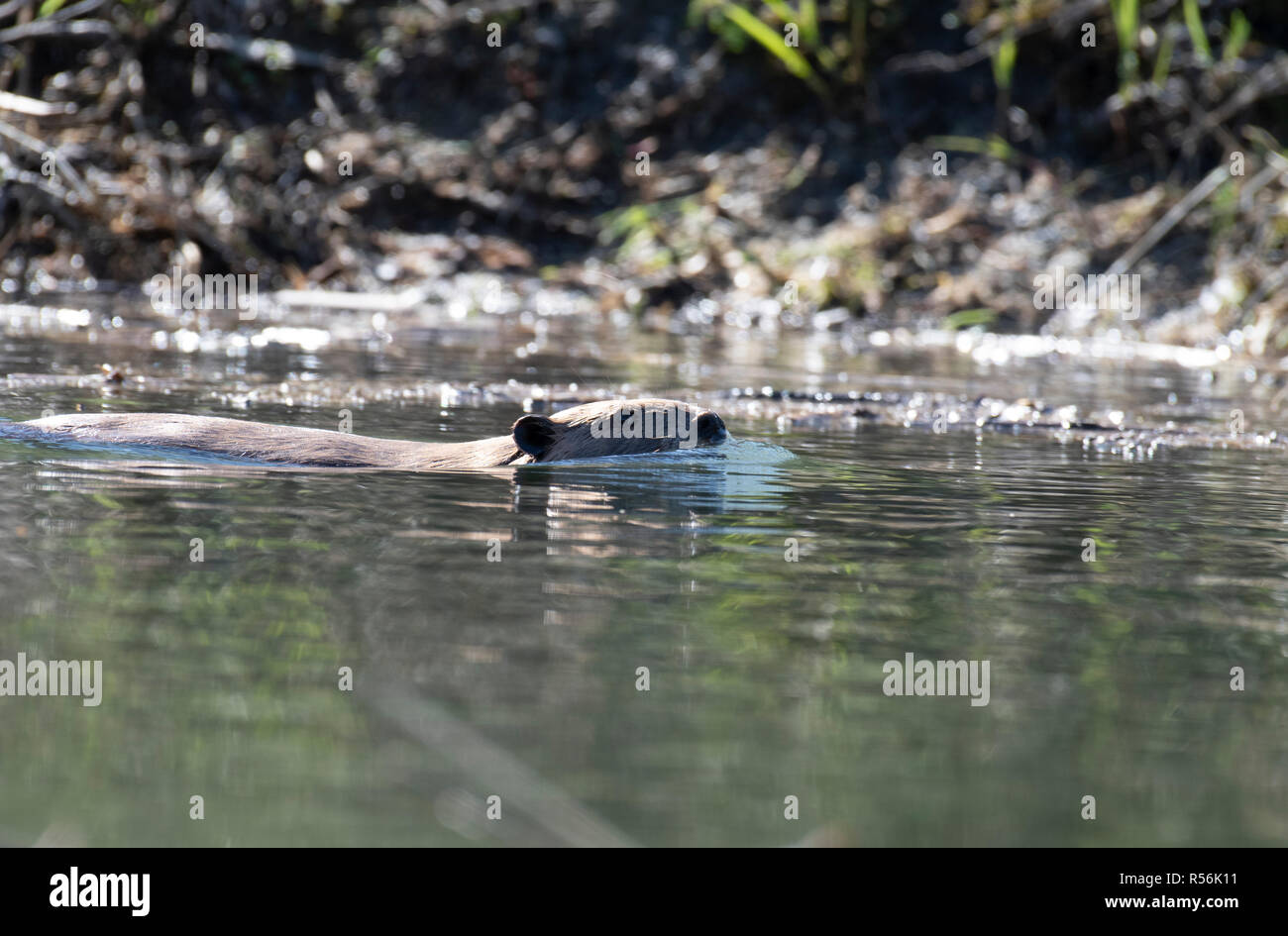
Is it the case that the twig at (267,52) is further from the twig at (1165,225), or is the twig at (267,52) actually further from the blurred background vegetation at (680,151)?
the twig at (1165,225)

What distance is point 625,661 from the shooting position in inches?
161

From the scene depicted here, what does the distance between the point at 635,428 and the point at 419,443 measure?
1.05 metres

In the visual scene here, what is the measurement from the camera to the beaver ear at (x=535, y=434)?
24.6ft

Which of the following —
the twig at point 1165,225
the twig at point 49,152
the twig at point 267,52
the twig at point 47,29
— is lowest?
the twig at point 1165,225

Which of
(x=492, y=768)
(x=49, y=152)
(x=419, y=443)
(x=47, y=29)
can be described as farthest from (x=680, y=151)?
(x=492, y=768)

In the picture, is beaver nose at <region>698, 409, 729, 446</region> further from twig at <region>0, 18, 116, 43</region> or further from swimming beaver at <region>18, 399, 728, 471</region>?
twig at <region>0, 18, 116, 43</region>

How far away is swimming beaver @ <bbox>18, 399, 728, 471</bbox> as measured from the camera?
727 centimetres

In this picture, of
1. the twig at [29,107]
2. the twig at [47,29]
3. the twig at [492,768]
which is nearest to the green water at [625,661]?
the twig at [492,768]

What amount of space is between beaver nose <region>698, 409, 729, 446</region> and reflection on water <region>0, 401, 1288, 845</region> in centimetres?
121

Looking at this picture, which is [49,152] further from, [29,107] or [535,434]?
[535,434]

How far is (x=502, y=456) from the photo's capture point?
25.0ft

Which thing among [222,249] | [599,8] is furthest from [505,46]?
[222,249]
